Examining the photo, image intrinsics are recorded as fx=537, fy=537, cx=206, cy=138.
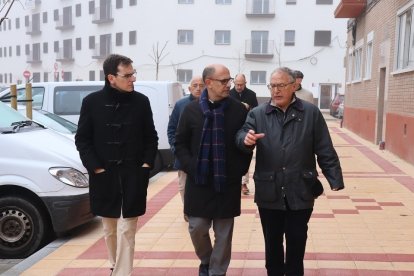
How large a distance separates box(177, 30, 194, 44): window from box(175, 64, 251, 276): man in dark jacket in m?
41.9

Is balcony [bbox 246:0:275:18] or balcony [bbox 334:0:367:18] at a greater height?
balcony [bbox 246:0:275:18]

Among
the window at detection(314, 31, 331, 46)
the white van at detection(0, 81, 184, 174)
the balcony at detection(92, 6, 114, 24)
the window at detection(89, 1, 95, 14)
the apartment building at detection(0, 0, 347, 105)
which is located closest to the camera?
the white van at detection(0, 81, 184, 174)

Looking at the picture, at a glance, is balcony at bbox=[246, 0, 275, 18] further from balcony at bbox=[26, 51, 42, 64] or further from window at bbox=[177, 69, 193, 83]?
balcony at bbox=[26, 51, 42, 64]

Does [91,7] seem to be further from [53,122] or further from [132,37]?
[53,122]

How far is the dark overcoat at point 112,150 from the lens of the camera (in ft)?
13.8

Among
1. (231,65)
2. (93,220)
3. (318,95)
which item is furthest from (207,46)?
(93,220)

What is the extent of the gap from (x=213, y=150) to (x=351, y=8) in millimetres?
16207

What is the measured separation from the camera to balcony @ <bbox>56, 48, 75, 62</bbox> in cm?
5575

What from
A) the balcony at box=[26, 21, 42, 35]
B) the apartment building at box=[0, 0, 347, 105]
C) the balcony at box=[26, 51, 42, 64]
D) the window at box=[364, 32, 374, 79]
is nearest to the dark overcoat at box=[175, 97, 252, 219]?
the window at box=[364, 32, 374, 79]

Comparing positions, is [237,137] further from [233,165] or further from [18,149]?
[18,149]

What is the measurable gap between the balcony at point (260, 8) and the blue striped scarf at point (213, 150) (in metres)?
41.8

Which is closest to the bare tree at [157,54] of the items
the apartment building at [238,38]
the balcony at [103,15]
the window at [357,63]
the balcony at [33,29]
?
the apartment building at [238,38]

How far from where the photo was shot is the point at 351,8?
18734 mm

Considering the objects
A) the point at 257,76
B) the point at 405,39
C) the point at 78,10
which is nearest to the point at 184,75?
the point at 257,76
